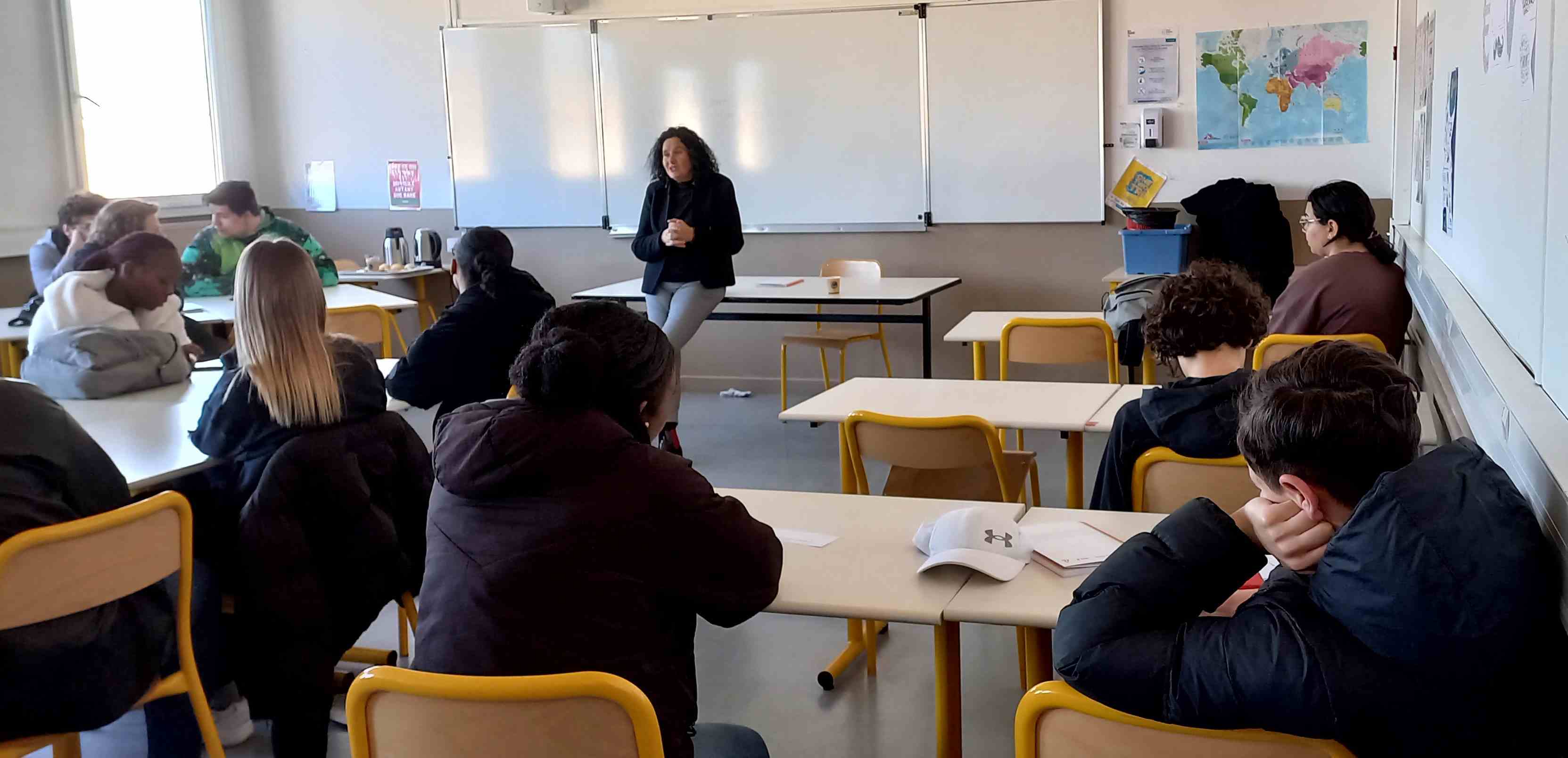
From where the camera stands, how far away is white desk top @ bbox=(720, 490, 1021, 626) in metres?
1.88

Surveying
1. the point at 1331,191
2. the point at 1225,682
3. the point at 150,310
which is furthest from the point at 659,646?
the point at 1331,191

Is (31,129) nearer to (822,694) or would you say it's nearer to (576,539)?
(822,694)

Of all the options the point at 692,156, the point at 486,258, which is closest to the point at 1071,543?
the point at 486,258

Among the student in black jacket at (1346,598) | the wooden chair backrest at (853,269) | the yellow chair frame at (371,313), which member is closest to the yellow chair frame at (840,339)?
the wooden chair backrest at (853,269)

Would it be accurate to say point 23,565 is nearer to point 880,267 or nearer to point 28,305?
point 28,305

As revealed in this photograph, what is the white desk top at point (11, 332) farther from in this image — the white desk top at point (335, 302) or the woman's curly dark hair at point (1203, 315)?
the woman's curly dark hair at point (1203, 315)

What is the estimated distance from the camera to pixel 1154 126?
19.9 feet

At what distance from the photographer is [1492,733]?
1203 mm

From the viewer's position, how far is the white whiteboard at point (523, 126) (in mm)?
7141

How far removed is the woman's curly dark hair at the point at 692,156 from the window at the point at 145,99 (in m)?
3.39

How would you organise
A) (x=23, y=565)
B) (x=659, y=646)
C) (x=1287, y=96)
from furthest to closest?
(x=1287, y=96) < (x=23, y=565) < (x=659, y=646)

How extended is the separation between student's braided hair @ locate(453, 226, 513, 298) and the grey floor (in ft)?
3.35

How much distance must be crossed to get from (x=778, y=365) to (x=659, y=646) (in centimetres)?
548

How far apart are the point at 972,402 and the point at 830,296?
2.45 metres
